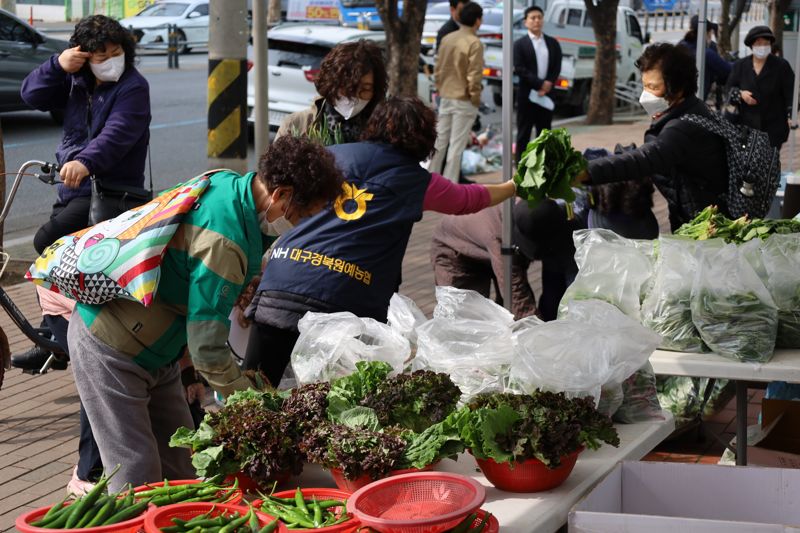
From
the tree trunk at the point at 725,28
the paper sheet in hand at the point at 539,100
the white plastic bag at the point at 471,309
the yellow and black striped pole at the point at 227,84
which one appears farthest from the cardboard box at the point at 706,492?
→ the tree trunk at the point at 725,28

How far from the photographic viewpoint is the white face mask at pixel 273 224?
3270 mm

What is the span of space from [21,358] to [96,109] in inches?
54.3

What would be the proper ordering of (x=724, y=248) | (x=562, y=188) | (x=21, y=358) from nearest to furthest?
(x=724, y=248) → (x=562, y=188) → (x=21, y=358)

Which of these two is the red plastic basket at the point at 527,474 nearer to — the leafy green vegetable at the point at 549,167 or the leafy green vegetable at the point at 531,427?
the leafy green vegetable at the point at 531,427

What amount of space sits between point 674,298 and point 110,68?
278 cm

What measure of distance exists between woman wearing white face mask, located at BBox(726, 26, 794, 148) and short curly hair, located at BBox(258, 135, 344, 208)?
872 centimetres

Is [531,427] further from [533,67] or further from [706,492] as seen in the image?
[533,67]

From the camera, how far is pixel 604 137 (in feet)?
56.0

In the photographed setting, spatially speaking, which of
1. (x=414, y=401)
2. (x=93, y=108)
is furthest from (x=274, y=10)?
(x=414, y=401)

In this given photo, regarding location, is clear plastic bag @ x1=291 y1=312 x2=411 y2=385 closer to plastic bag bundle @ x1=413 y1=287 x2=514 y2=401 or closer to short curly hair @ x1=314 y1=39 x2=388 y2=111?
plastic bag bundle @ x1=413 y1=287 x2=514 y2=401

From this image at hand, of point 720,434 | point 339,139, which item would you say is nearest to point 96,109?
point 339,139

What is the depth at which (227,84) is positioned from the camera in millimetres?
6031

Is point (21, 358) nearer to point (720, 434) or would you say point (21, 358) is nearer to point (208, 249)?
point (208, 249)

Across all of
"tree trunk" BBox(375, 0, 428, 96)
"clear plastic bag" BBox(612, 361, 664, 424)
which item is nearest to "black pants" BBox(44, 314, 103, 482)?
"clear plastic bag" BBox(612, 361, 664, 424)
